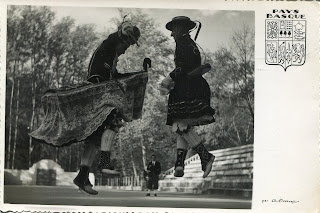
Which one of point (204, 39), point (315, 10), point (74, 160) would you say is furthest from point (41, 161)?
point (315, 10)

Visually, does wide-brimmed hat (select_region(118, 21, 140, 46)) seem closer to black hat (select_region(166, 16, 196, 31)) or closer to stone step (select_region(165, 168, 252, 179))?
black hat (select_region(166, 16, 196, 31))

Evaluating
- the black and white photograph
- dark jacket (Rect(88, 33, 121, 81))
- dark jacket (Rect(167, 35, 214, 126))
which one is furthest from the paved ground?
dark jacket (Rect(88, 33, 121, 81))

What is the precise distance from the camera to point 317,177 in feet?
17.1

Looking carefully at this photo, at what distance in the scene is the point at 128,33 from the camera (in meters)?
5.32

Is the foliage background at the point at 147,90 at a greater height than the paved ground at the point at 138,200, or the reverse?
the foliage background at the point at 147,90

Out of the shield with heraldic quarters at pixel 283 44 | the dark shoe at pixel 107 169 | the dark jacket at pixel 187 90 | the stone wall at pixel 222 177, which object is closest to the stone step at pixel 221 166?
Answer: the stone wall at pixel 222 177

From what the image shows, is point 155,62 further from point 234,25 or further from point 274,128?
point 274,128

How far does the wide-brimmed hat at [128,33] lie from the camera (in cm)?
530

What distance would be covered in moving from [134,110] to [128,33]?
0.89 metres

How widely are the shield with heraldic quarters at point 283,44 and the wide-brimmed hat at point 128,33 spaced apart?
4.93ft

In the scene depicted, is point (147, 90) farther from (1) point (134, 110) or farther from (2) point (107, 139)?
(2) point (107, 139)

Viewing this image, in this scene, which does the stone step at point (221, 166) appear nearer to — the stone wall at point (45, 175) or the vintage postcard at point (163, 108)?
the vintage postcard at point (163, 108)

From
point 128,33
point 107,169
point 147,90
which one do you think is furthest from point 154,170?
point 128,33

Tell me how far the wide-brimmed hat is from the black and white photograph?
12 millimetres
